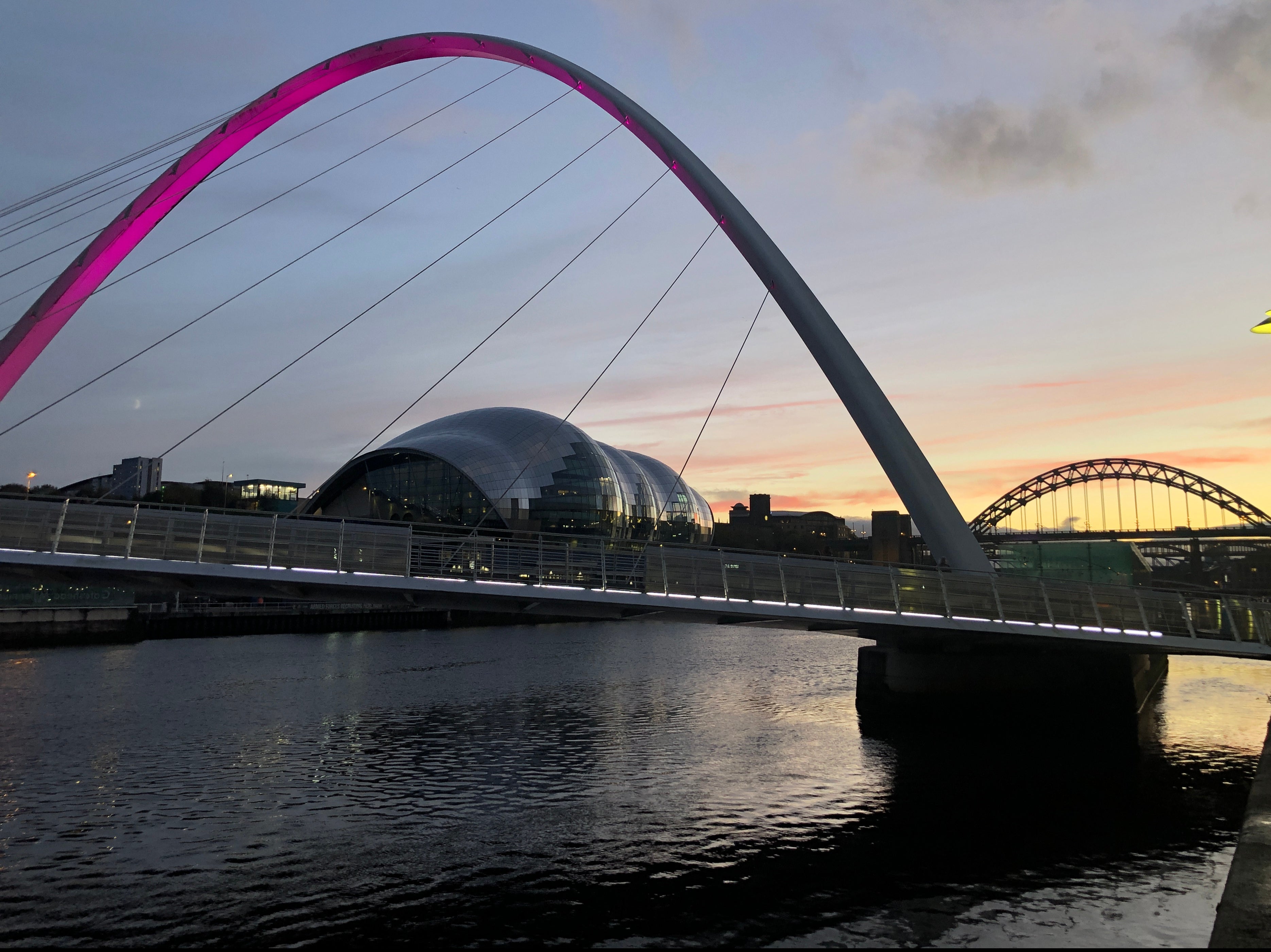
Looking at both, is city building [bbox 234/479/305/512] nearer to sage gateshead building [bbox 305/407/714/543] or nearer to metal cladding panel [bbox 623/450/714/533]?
sage gateshead building [bbox 305/407/714/543]

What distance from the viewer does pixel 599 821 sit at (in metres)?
17.8

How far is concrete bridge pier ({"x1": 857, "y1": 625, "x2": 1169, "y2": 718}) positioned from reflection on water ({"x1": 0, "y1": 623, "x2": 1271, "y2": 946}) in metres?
0.87

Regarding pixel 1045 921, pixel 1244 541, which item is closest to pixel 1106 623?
pixel 1045 921

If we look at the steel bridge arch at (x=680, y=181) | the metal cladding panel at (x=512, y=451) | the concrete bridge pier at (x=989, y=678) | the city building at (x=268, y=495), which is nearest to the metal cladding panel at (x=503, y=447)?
the metal cladding panel at (x=512, y=451)

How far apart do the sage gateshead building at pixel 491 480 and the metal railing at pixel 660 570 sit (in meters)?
62.0

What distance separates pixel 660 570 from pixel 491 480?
67.7m

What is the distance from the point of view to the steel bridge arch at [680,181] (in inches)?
1003

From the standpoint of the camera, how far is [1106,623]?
2306 centimetres

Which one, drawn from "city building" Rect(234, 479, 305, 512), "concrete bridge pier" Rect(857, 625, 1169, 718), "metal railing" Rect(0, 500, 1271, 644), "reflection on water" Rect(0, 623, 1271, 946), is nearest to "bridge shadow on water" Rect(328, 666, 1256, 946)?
"reflection on water" Rect(0, 623, 1271, 946)

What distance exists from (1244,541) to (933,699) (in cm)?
8068

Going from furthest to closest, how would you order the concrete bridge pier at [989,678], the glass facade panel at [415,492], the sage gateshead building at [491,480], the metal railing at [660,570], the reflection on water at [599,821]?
the sage gateshead building at [491,480]
the glass facade panel at [415,492]
the concrete bridge pier at [989,678]
the metal railing at [660,570]
the reflection on water at [599,821]

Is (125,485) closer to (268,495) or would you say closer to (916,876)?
(268,495)

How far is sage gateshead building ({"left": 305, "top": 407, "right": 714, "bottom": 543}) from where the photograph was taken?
284 feet

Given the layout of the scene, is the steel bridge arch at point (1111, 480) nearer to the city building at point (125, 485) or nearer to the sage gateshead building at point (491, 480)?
the sage gateshead building at point (491, 480)
